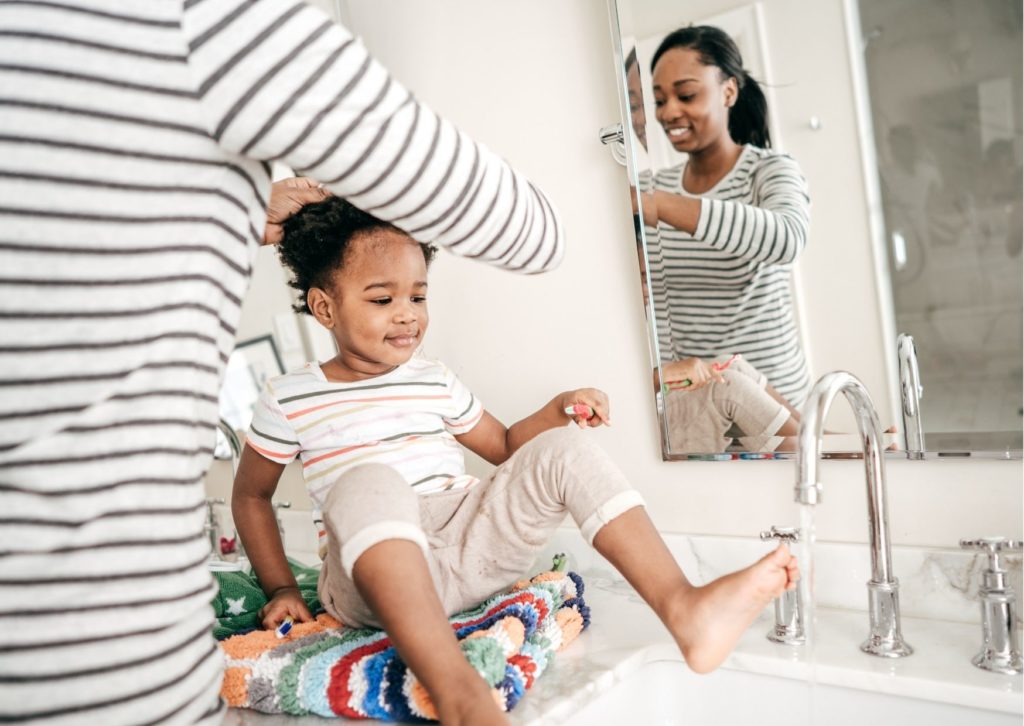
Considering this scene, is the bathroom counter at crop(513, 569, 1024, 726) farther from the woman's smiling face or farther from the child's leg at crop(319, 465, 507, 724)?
the woman's smiling face

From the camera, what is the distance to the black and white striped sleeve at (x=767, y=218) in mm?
1056

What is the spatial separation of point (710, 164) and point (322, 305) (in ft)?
1.95

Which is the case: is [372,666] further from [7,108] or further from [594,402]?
[7,108]

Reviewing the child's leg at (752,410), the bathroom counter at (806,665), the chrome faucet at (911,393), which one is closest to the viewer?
the bathroom counter at (806,665)

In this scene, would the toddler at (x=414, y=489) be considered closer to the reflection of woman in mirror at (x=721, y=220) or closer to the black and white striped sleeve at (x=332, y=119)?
the reflection of woman in mirror at (x=721, y=220)

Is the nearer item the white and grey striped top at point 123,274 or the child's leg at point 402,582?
the white and grey striped top at point 123,274

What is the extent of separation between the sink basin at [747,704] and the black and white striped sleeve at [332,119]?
569 mm

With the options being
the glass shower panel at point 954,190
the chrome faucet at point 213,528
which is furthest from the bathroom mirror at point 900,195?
the chrome faucet at point 213,528

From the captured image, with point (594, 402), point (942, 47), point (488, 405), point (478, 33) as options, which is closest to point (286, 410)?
point (488, 405)

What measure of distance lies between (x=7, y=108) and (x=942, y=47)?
898 millimetres

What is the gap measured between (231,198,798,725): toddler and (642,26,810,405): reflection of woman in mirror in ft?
0.59

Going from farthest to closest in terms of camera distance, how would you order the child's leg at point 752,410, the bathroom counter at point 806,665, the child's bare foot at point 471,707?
the child's leg at point 752,410 → the bathroom counter at point 806,665 → the child's bare foot at point 471,707

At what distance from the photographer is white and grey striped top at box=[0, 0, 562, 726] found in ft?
1.83

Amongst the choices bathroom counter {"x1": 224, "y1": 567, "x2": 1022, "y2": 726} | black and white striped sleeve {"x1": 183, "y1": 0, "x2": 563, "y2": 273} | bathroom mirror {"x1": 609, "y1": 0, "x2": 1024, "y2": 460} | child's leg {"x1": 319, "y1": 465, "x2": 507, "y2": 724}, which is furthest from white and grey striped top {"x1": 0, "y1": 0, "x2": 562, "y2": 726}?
bathroom mirror {"x1": 609, "y1": 0, "x2": 1024, "y2": 460}
